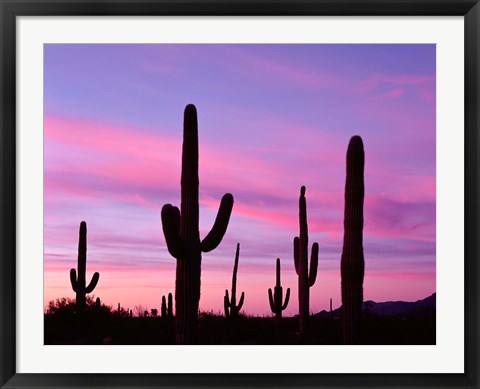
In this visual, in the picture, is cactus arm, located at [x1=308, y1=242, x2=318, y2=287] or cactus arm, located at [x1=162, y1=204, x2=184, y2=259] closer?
cactus arm, located at [x1=162, y1=204, x2=184, y2=259]

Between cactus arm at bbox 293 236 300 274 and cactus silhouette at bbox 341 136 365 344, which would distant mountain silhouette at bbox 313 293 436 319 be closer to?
cactus silhouette at bbox 341 136 365 344

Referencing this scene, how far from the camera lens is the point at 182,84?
773cm

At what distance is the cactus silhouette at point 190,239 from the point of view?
8297 mm

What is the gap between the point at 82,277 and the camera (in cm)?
1116

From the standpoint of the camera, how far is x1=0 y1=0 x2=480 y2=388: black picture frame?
6.23 metres

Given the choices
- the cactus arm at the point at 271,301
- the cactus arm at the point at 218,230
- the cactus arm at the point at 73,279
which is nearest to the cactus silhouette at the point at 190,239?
the cactus arm at the point at 218,230

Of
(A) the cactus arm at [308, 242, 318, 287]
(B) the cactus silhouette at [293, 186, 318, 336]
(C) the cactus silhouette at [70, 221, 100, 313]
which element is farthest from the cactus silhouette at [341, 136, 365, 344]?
(B) the cactus silhouette at [293, 186, 318, 336]

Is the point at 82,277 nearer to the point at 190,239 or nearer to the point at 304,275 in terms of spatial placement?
the point at 190,239

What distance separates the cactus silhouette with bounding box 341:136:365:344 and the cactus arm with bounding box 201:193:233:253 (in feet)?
4.22

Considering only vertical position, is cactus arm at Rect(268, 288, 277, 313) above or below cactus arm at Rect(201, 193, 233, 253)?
below

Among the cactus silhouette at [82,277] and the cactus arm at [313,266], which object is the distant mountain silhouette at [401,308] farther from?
the cactus silhouette at [82,277]

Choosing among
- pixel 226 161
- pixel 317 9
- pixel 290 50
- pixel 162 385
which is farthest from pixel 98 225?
pixel 317 9

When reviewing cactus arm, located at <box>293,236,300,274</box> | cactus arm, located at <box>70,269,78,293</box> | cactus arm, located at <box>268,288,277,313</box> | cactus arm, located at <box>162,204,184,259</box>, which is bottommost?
cactus arm, located at <box>268,288,277,313</box>

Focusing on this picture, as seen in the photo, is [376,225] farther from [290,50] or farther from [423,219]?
[290,50]
